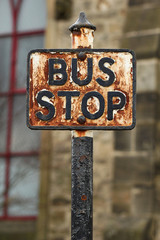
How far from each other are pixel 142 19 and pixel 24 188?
129 inches

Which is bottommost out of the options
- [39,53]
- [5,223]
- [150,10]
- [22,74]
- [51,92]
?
[5,223]

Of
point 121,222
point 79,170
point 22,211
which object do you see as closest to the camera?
point 79,170

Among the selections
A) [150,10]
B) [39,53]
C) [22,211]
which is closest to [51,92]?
[39,53]

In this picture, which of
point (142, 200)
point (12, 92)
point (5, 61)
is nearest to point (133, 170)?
point (142, 200)

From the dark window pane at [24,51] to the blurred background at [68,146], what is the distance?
17 mm

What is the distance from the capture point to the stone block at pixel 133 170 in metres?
8.69

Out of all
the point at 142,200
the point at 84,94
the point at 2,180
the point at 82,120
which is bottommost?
the point at 142,200

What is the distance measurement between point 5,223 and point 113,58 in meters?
7.03

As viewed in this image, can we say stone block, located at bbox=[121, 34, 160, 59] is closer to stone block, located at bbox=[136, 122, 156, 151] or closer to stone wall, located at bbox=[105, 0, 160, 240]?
stone wall, located at bbox=[105, 0, 160, 240]

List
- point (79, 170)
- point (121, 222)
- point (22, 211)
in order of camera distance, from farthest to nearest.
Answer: point (22, 211), point (121, 222), point (79, 170)

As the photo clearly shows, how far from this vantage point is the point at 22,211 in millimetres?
10078

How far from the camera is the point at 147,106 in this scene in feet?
28.8

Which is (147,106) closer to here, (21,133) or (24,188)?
(21,133)

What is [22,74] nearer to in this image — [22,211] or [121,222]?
[22,211]
